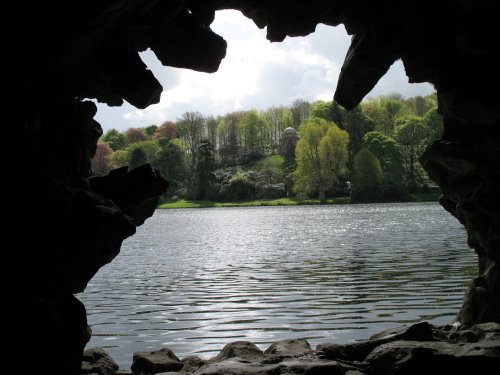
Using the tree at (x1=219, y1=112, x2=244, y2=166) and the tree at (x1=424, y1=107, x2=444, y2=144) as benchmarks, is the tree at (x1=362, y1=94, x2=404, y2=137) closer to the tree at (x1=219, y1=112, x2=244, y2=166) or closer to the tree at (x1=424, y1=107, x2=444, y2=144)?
the tree at (x1=424, y1=107, x2=444, y2=144)

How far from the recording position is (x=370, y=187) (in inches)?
4291

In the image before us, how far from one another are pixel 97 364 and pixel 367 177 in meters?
100

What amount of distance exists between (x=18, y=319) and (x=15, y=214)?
169cm

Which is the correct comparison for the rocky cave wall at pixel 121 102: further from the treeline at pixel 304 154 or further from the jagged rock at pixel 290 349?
the treeline at pixel 304 154

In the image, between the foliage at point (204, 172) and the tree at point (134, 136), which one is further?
the tree at point (134, 136)

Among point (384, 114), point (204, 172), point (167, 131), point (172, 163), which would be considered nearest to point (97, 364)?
point (204, 172)

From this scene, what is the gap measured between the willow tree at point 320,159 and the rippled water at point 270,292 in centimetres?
7704

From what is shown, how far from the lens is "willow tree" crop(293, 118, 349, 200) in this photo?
4584 inches

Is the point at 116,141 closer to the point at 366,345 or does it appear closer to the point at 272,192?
the point at 272,192

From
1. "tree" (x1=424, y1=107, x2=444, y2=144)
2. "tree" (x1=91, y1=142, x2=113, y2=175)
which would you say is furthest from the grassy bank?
"tree" (x1=91, y1=142, x2=113, y2=175)

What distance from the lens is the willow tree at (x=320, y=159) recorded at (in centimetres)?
11644

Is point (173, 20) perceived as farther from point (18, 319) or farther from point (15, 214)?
point (18, 319)

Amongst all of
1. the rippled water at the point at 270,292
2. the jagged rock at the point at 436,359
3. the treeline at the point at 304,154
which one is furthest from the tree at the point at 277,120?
the jagged rock at the point at 436,359

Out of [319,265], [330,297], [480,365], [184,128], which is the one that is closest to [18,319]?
[480,365]
